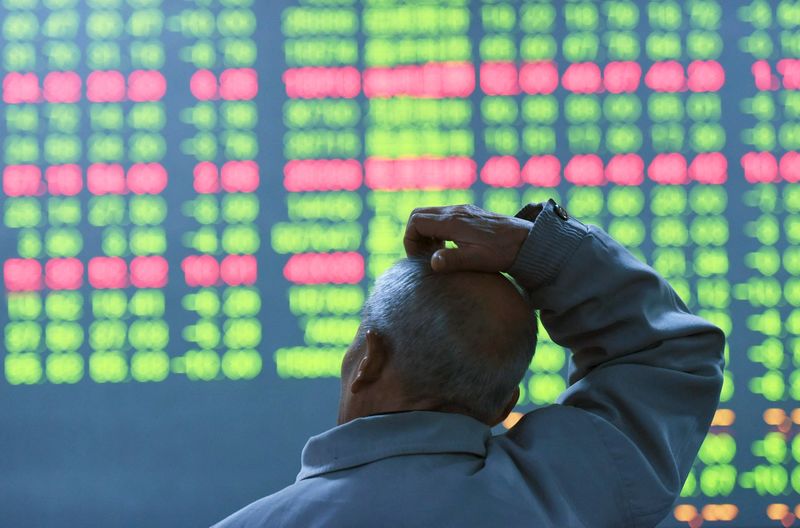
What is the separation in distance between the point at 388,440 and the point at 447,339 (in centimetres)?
8

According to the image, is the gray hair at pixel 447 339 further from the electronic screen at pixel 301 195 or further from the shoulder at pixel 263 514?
the electronic screen at pixel 301 195

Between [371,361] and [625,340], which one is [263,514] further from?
[625,340]

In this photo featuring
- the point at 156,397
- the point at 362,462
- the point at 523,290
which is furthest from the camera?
the point at 156,397

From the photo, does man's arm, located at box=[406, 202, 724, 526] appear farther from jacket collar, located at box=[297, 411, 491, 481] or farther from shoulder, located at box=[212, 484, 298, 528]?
shoulder, located at box=[212, 484, 298, 528]

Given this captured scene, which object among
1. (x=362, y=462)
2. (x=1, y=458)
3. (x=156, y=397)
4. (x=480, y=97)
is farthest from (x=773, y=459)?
(x=1, y=458)

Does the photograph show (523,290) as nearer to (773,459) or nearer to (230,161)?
(230,161)

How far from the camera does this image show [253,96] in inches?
65.4

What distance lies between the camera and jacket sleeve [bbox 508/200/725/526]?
644mm

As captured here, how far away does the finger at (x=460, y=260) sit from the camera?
59 centimetres

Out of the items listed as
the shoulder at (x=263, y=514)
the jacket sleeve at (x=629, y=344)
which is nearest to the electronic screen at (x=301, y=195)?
the jacket sleeve at (x=629, y=344)

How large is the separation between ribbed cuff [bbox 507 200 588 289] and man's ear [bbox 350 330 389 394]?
0.12 m

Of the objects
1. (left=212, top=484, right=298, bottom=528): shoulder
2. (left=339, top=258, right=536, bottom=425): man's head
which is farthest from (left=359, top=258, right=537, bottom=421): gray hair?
(left=212, top=484, right=298, bottom=528): shoulder

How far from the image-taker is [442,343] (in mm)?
592

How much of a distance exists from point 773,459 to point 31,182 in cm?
145
